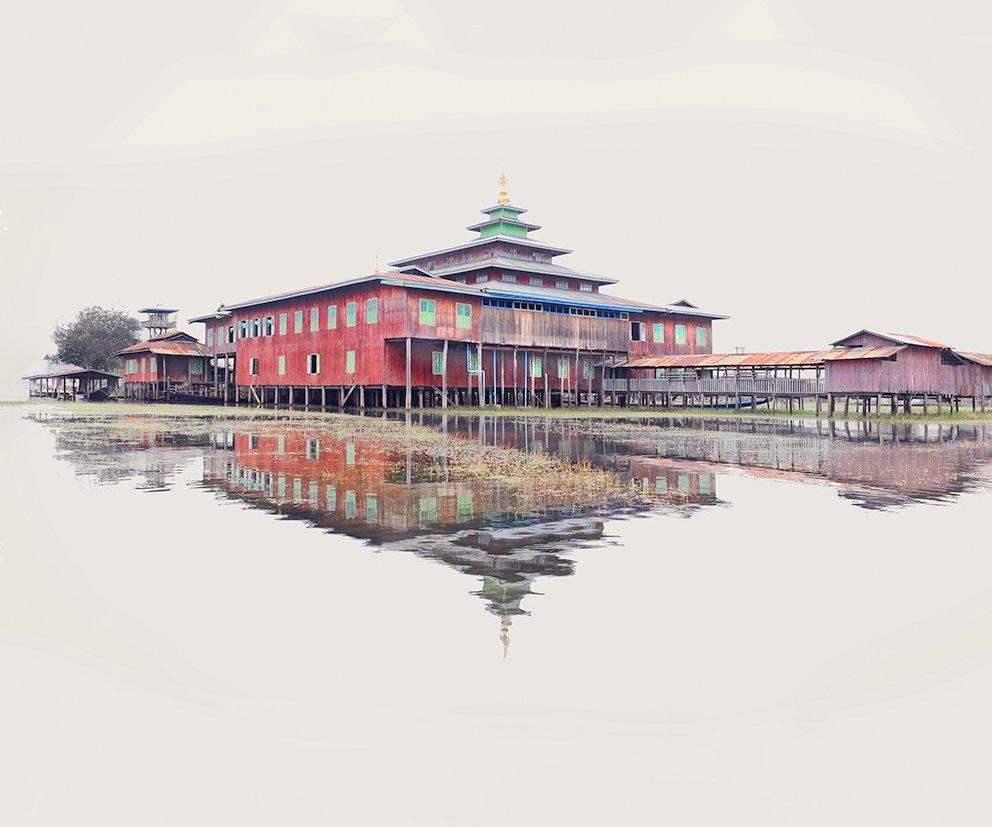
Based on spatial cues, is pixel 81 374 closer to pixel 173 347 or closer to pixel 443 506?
pixel 173 347

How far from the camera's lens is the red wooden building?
45.2m

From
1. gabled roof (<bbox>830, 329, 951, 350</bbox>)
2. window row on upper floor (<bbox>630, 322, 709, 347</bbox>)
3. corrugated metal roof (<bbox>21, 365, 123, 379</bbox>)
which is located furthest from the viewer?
corrugated metal roof (<bbox>21, 365, 123, 379</bbox>)

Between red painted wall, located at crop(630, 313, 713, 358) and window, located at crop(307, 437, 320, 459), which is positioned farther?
red painted wall, located at crop(630, 313, 713, 358)

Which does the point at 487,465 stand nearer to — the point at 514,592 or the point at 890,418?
the point at 514,592

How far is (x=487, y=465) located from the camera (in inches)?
674

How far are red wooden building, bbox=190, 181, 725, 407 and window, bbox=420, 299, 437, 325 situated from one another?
0.06m

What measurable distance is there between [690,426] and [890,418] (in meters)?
13.3

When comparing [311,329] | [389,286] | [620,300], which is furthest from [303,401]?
[620,300]

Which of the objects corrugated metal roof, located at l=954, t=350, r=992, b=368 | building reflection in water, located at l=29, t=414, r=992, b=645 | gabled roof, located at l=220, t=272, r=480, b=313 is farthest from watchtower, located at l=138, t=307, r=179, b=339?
→ corrugated metal roof, located at l=954, t=350, r=992, b=368

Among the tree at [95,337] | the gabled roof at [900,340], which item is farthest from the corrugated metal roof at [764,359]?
the tree at [95,337]

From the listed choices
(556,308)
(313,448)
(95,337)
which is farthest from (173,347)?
(313,448)

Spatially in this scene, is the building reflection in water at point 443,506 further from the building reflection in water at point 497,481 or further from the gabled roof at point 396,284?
the gabled roof at point 396,284

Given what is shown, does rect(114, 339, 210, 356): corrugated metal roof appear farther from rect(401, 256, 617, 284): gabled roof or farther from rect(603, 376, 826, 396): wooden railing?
rect(603, 376, 826, 396): wooden railing

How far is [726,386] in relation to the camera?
162ft
